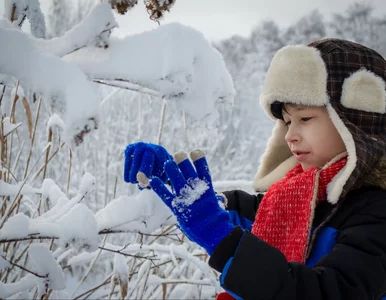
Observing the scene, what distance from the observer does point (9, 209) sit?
101 centimetres

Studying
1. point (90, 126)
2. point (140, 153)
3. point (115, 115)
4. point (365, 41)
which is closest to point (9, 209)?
point (140, 153)

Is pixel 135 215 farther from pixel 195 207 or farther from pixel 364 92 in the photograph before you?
pixel 364 92

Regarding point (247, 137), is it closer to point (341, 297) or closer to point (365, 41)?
point (365, 41)

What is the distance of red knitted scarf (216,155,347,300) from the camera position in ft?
3.16

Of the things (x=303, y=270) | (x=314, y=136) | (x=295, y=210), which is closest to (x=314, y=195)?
(x=295, y=210)

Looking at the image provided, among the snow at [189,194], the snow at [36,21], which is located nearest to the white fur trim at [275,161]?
the snow at [189,194]

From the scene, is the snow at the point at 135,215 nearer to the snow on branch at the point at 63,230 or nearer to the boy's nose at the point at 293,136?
the snow on branch at the point at 63,230

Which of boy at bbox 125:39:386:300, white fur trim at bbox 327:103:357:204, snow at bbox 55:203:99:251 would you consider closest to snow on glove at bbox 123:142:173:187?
boy at bbox 125:39:386:300

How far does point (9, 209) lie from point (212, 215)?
62cm

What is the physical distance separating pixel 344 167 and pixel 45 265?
2.76ft

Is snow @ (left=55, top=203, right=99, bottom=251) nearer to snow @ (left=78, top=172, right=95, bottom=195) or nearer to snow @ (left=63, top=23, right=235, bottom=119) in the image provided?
snow @ (left=78, top=172, right=95, bottom=195)

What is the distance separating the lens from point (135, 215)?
798 millimetres

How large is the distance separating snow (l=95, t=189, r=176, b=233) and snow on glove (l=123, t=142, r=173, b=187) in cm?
16

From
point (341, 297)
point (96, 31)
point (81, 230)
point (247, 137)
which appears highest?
point (96, 31)
